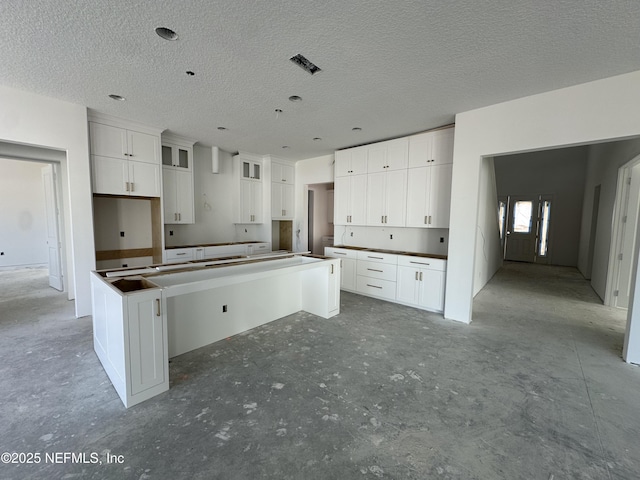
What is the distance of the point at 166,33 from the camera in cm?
206

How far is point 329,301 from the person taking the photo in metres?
3.72

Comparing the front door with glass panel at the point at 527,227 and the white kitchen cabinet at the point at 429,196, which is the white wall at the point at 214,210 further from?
the front door with glass panel at the point at 527,227

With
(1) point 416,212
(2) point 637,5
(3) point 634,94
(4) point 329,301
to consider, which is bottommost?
(4) point 329,301

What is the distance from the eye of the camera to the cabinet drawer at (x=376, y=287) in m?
4.49

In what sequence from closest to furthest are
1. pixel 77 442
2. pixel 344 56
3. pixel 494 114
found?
pixel 77 442
pixel 344 56
pixel 494 114

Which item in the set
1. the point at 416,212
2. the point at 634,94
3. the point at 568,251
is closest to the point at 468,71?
the point at 634,94

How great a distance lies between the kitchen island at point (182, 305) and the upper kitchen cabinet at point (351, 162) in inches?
86.2

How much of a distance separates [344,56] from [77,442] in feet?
11.2

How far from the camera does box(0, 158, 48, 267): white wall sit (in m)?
6.61

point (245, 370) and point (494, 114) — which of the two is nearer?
point (245, 370)

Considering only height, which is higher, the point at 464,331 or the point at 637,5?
the point at 637,5

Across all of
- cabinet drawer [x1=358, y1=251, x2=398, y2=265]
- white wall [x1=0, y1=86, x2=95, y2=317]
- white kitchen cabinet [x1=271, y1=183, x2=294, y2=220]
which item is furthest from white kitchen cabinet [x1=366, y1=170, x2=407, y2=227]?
white wall [x1=0, y1=86, x2=95, y2=317]

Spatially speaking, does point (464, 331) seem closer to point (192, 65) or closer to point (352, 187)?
point (352, 187)

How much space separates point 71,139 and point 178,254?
7.21ft
